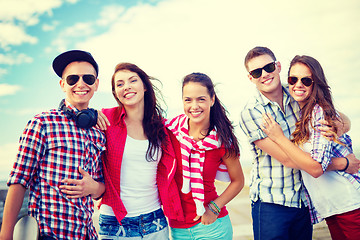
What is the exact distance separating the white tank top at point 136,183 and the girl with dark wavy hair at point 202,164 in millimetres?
293

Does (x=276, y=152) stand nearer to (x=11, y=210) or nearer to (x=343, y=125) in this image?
(x=343, y=125)

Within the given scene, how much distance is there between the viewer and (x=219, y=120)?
3.05 meters

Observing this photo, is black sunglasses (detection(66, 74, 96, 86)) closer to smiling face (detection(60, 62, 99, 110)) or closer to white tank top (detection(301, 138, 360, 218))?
smiling face (detection(60, 62, 99, 110))

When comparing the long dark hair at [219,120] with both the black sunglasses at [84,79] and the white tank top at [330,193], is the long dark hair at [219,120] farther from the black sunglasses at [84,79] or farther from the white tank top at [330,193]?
the black sunglasses at [84,79]

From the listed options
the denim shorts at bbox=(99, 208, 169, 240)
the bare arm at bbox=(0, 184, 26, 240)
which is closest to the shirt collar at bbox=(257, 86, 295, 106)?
the denim shorts at bbox=(99, 208, 169, 240)

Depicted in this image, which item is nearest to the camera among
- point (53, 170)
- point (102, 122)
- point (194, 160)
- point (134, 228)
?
point (53, 170)

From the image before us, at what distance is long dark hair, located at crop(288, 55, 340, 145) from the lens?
9.46 feet

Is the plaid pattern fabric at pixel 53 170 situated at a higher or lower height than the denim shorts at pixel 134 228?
higher

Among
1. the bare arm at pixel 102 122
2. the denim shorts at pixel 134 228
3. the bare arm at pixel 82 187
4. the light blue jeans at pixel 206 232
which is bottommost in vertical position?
the light blue jeans at pixel 206 232

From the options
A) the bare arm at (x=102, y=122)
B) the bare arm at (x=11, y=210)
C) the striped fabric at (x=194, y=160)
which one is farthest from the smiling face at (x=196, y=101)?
the bare arm at (x=11, y=210)

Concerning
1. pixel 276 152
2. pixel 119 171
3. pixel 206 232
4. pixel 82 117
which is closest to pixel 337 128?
pixel 276 152

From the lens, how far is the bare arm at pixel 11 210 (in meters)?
2.12

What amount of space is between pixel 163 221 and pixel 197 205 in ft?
1.10

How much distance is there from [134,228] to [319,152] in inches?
68.9
